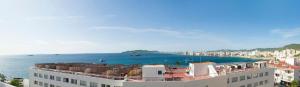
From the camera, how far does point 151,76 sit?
109 feet

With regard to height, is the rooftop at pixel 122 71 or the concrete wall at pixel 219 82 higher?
the rooftop at pixel 122 71

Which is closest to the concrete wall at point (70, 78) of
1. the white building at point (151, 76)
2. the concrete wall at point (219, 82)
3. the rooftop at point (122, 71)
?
the white building at point (151, 76)

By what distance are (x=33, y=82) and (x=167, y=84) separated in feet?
87.6

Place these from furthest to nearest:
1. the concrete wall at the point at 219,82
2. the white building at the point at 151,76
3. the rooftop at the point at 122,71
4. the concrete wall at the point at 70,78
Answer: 1. the rooftop at the point at 122,71
2. the concrete wall at the point at 70,78
3. the white building at the point at 151,76
4. the concrete wall at the point at 219,82

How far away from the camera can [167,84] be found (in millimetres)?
31406

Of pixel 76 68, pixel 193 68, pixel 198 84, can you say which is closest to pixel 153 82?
Result: pixel 198 84

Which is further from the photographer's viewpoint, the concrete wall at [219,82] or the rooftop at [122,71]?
the rooftop at [122,71]

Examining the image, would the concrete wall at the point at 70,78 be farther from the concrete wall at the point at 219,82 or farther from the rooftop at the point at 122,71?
the concrete wall at the point at 219,82

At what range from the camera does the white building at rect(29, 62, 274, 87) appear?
32650mm

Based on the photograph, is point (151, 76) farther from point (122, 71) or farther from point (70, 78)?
point (70, 78)

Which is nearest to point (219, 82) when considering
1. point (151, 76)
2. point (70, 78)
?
point (151, 76)

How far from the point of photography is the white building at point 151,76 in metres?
32.7

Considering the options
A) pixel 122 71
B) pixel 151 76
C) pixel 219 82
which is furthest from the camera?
pixel 122 71

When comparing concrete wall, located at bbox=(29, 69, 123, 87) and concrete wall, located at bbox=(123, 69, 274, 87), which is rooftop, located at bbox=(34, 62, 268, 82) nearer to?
Result: concrete wall, located at bbox=(29, 69, 123, 87)
